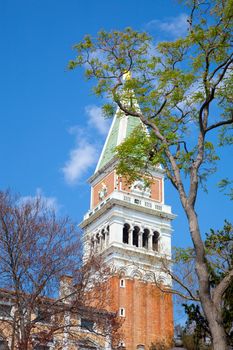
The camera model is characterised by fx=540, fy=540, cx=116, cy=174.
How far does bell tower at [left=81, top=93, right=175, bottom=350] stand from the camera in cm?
5472

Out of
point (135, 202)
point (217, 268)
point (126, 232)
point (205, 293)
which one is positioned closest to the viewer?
point (205, 293)

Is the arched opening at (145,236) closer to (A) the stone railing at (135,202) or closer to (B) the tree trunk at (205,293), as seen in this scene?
(A) the stone railing at (135,202)

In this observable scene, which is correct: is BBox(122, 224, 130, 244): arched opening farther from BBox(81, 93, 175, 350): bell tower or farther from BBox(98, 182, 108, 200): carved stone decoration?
BBox(98, 182, 108, 200): carved stone decoration

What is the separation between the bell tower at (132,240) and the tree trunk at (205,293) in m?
38.9

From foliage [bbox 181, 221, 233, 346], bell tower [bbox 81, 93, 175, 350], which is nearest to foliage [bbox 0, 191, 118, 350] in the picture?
foliage [bbox 181, 221, 233, 346]

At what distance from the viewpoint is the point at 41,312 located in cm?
2473

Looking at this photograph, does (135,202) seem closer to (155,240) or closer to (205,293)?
(155,240)

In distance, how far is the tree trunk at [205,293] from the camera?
12023mm

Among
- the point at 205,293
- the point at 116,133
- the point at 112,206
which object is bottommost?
the point at 205,293

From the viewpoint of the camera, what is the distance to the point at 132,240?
5934cm

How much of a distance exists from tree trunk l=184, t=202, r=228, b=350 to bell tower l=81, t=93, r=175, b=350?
38906mm

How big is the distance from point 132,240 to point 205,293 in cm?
4700

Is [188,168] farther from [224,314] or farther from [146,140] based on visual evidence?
[224,314]

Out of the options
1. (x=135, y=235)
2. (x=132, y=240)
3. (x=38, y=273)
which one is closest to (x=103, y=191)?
(x=135, y=235)
